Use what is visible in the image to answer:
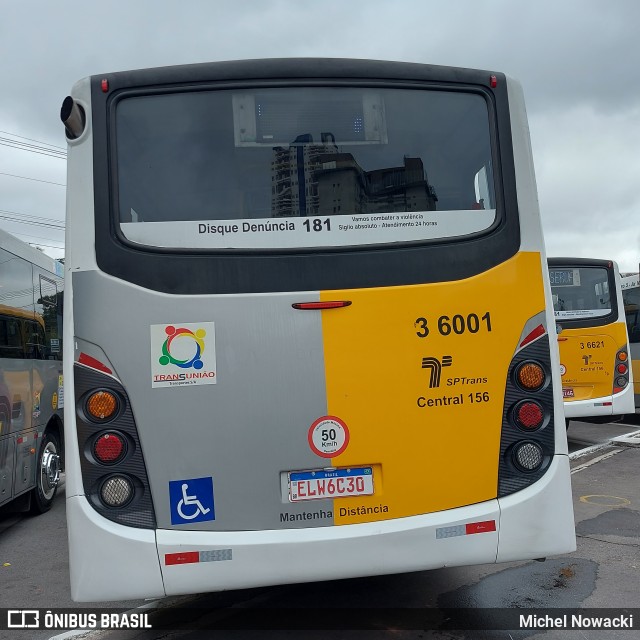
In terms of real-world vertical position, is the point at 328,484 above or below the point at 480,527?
above

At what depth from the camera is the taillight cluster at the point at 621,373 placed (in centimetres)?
1198

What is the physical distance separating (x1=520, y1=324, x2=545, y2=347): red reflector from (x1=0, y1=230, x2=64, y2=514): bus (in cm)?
522

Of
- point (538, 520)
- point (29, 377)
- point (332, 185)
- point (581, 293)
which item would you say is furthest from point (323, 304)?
point (581, 293)

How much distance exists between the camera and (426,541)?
3.83m

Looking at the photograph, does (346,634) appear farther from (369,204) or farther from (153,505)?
(369,204)

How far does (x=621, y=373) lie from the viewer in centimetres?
1202

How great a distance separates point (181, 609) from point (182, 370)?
200 centimetres

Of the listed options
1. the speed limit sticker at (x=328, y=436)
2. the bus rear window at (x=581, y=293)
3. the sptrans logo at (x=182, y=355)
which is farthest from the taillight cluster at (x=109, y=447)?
the bus rear window at (x=581, y=293)

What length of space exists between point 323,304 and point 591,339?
31.0 ft

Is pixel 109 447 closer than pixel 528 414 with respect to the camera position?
Yes

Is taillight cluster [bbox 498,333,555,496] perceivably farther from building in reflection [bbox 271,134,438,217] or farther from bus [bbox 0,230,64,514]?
bus [bbox 0,230,64,514]

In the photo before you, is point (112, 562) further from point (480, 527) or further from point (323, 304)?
point (480, 527)

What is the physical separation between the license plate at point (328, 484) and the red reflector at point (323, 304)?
86cm

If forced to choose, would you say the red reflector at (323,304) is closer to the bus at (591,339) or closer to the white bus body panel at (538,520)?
the white bus body panel at (538,520)
